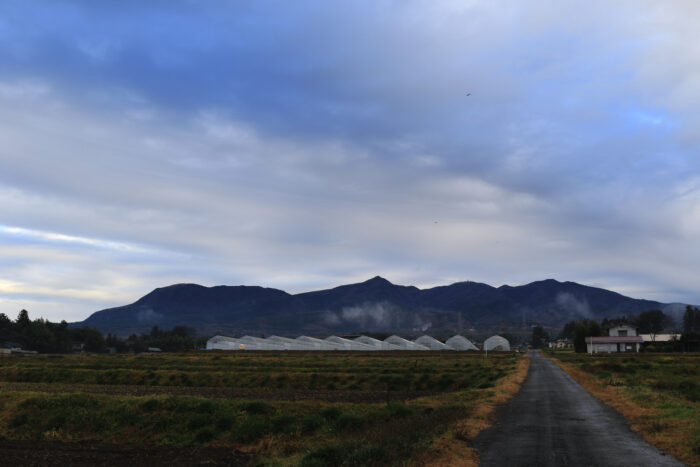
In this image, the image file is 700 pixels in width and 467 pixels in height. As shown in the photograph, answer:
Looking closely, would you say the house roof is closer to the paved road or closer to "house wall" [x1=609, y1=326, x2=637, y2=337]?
"house wall" [x1=609, y1=326, x2=637, y2=337]

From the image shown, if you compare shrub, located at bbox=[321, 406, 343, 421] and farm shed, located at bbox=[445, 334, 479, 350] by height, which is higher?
shrub, located at bbox=[321, 406, 343, 421]

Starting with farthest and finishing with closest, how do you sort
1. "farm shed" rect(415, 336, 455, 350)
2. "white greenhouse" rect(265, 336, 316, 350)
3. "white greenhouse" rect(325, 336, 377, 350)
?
1. "farm shed" rect(415, 336, 455, 350)
2. "white greenhouse" rect(325, 336, 377, 350)
3. "white greenhouse" rect(265, 336, 316, 350)

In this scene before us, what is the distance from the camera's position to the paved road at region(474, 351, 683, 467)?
16781 millimetres

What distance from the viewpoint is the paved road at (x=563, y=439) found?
16781 mm

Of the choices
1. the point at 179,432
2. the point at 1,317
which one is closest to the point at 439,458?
the point at 179,432

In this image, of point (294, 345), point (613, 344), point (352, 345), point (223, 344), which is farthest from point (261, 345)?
point (613, 344)

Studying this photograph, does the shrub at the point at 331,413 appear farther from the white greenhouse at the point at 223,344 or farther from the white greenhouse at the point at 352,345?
the white greenhouse at the point at 223,344

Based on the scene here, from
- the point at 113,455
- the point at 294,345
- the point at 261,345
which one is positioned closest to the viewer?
the point at 113,455

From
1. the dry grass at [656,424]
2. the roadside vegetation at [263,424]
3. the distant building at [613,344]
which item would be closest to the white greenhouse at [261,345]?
the distant building at [613,344]

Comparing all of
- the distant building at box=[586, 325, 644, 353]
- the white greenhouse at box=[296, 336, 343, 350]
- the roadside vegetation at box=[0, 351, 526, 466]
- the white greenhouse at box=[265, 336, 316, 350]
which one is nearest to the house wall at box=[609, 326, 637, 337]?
the distant building at box=[586, 325, 644, 353]

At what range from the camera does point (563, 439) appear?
2041 cm

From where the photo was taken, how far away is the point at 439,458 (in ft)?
54.9

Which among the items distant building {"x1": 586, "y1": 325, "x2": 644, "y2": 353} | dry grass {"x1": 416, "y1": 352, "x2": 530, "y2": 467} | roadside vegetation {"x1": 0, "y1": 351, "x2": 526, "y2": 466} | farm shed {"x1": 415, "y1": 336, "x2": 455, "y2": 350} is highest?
dry grass {"x1": 416, "y1": 352, "x2": 530, "y2": 467}

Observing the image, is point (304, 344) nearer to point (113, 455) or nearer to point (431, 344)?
point (431, 344)
